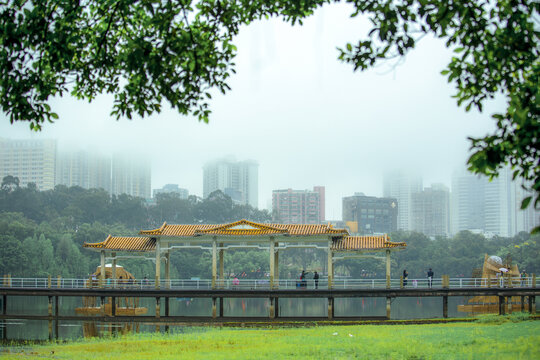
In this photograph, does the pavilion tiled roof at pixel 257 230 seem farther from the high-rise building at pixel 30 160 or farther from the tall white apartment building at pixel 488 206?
the tall white apartment building at pixel 488 206

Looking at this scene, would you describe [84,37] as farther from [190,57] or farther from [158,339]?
[158,339]

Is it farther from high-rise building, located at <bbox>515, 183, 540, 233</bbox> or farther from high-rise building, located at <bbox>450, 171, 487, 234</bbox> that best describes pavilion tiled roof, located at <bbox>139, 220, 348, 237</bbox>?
high-rise building, located at <bbox>450, 171, 487, 234</bbox>

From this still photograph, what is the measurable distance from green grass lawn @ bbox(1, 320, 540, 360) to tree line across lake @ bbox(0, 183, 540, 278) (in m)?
43.9

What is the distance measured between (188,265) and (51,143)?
243 feet

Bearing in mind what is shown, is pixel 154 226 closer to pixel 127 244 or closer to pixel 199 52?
pixel 127 244

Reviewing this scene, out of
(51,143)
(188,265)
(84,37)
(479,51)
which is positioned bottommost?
(188,265)

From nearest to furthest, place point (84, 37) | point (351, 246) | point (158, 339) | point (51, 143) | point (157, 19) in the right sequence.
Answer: point (157, 19), point (84, 37), point (158, 339), point (351, 246), point (51, 143)

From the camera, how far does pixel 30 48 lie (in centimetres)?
1123

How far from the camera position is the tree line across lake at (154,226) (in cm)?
6638

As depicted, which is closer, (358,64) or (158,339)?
(358,64)

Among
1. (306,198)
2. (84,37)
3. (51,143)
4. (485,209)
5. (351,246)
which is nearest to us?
(84,37)

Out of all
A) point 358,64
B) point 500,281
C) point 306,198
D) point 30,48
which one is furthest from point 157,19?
point 306,198

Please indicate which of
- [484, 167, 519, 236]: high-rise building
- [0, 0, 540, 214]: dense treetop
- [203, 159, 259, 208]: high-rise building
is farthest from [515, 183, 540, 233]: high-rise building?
[0, 0, 540, 214]: dense treetop

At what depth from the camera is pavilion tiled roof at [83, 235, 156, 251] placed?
1361 inches
